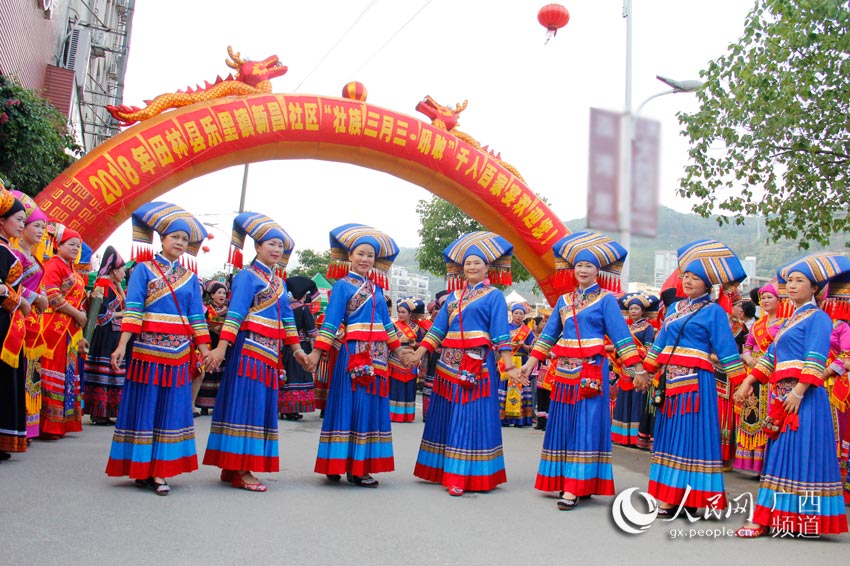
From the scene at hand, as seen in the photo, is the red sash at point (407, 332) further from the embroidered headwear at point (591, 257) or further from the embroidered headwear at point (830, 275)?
the embroidered headwear at point (830, 275)

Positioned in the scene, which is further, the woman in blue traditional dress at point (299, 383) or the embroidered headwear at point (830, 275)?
the woman in blue traditional dress at point (299, 383)

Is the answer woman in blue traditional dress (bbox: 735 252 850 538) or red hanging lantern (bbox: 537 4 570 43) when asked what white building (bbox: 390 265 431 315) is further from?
woman in blue traditional dress (bbox: 735 252 850 538)

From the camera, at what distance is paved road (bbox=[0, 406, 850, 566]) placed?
13.1 ft

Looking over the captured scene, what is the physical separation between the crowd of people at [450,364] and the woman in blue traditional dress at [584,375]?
0.6 inches

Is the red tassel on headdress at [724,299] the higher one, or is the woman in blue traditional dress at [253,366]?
the red tassel on headdress at [724,299]

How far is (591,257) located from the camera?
19.7 ft

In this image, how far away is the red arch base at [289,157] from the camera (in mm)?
9945

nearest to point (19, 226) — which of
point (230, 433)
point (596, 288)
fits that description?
point (230, 433)

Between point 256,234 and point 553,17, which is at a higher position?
point 553,17

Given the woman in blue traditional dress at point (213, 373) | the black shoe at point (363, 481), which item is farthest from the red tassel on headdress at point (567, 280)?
the woman in blue traditional dress at point (213, 373)

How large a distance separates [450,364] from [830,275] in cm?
285

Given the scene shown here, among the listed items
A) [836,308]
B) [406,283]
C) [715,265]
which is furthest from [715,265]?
[406,283]

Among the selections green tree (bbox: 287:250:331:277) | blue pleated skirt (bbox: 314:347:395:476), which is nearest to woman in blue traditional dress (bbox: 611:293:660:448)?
blue pleated skirt (bbox: 314:347:395:476)

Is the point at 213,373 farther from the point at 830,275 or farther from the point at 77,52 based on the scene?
the point at 77,52
